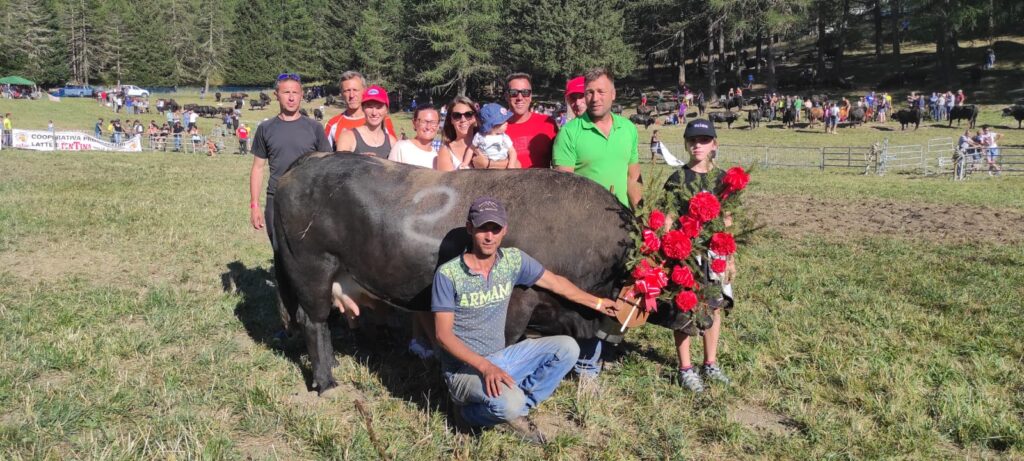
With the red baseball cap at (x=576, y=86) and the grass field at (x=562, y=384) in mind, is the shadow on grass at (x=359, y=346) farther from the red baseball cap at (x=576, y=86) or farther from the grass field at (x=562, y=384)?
the red baseball cap at (x=576, y=86)

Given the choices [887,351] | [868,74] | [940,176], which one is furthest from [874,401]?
[868,74]

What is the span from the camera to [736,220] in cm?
466

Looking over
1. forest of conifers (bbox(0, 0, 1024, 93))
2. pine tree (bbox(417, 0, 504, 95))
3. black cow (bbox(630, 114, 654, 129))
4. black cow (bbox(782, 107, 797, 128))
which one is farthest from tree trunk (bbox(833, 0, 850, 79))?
pine tree (bbox(417, 0, 504, 95))

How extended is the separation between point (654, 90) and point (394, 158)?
183ft

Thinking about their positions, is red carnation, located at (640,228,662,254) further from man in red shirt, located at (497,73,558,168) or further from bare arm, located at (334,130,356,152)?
bare arm, located at (334,130,356,152)

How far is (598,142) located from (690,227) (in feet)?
3.20

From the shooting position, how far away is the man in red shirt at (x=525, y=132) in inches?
216

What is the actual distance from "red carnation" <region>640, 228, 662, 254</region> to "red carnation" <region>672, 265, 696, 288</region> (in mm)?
189

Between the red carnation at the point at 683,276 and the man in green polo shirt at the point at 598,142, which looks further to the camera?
the man in green polo shirt at the point at 598,142

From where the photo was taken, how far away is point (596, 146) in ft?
16.3

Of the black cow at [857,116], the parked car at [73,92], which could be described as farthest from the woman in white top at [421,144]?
the parked car at [73,92]

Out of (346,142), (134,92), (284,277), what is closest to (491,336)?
(284,277)

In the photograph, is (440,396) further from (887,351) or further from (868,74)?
(868,74)

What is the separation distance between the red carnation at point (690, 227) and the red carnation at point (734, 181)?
1.10ft
